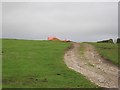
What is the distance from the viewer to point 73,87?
30219 millimetres

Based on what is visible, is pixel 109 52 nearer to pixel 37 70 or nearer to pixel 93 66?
pixel 93 66

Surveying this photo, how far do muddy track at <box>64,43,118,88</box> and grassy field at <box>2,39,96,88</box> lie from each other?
4.33 feet

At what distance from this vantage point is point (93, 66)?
4300 cm

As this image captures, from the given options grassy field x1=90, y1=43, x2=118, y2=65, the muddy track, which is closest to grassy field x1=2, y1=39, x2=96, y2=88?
the muddy track

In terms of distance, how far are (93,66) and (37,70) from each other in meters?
9.10

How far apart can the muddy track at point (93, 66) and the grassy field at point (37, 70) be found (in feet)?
4.33

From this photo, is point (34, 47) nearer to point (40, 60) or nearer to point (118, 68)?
point (40, 60)

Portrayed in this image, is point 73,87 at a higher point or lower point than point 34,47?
lower

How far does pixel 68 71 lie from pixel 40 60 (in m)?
8.09

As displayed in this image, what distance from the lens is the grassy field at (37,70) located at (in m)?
31.5

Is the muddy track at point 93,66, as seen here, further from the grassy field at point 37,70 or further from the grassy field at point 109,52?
the grassy field at point 37,70

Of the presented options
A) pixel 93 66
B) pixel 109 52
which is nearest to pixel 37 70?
pixel 93 66

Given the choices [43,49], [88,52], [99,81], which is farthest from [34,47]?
[99,81]

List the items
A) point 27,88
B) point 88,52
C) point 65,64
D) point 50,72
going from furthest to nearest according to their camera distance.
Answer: point 88,52 → point 65,64 → point 50,72 → point 27,88
